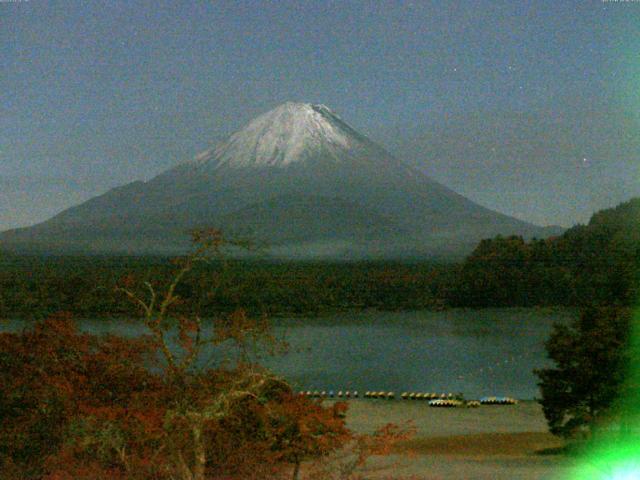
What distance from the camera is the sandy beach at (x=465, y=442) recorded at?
10227 mm

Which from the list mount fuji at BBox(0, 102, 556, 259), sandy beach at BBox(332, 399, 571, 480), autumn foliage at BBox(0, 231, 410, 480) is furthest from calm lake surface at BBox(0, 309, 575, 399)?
mount fuji at BBox(0, 102, 556, 259)

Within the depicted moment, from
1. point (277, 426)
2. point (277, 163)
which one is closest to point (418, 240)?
point (277, 163)

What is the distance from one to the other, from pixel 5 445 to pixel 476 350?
35471mm

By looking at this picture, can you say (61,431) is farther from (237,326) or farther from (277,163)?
(277,163)

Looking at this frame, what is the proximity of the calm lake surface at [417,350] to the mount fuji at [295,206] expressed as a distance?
6529 cm

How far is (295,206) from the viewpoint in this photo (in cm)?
14225

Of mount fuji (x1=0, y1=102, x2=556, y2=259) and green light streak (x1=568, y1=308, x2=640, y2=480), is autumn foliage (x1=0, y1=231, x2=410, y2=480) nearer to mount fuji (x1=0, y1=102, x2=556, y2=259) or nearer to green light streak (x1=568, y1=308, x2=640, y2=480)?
green light streak (x1=568, y1=308, x2=640, y2=480)

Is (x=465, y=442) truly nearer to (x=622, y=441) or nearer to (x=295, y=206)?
(x=622, y=441)

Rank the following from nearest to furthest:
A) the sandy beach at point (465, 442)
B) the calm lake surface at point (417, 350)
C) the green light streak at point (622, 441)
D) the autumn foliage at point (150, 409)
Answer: the autumn foliage at point (150, 409) < the green light streak at point (622, 441) < the sandy beach at point (465, 442) < the calm lake surface at point (417, 350)

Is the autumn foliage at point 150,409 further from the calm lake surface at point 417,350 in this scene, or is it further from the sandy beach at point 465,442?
the calm lake surface at point 417,350

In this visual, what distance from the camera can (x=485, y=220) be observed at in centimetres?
14975

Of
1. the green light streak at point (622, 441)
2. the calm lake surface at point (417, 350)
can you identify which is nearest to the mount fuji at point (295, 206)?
the calm lake surface at point (417, 350)

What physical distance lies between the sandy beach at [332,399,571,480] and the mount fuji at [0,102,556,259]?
326ft

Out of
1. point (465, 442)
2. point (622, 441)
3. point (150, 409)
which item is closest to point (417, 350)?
point (465, 442)
